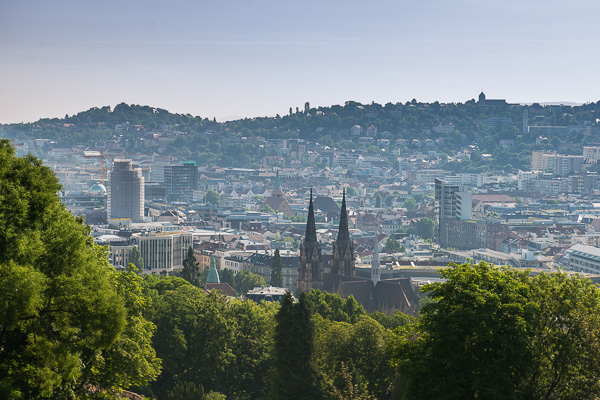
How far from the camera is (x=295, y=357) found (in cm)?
3369

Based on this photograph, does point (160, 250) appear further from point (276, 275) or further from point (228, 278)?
point (276, 275)

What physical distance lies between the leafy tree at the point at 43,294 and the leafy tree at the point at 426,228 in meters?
137

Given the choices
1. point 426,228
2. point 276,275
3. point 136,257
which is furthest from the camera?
point 426,228

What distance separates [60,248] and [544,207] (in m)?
163

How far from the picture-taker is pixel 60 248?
20.5 meters

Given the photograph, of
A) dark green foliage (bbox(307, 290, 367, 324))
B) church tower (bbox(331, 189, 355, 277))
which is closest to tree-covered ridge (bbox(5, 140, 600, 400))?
dark green foliage (bbox(307, 290, 367, 324))

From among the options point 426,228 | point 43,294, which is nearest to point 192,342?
point 43,294

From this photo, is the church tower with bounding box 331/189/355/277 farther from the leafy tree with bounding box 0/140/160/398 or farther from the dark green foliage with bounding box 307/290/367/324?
the leafy tree with bounding box 0/140/160/398

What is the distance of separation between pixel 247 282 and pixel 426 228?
238 ft

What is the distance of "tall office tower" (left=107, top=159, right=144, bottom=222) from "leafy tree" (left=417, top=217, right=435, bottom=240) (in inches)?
1615

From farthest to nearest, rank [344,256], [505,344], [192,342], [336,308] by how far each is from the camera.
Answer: [344,256]
[336,308]
[192,342]
[505,344]

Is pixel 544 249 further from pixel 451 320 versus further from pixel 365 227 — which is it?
pixel 451 320

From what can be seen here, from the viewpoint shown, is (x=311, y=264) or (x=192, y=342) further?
(x=311, y=264)

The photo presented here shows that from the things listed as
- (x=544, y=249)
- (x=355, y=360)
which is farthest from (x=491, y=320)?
(x=544, y=249)
